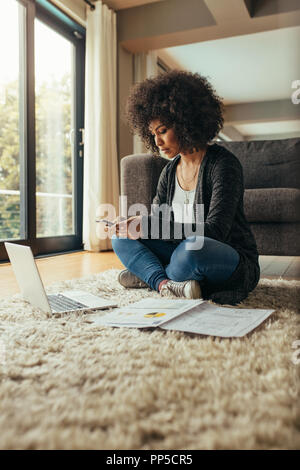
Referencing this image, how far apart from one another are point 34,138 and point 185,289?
2.22 metres

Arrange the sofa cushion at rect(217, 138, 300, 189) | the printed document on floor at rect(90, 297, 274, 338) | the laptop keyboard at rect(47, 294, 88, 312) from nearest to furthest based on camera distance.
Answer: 1. the printed document on floor at rect(90, 297, 274, 338)
2. the laptop keyboard at rect(47, 294, 88, 312)
3. the sofa cushion at rect(217, 138, 300, 189)

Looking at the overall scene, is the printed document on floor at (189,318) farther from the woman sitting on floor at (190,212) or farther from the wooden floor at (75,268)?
the wooden floor at (75,268)

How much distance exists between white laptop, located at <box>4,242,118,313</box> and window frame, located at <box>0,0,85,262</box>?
5.12 feet

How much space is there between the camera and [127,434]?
0.51 meters

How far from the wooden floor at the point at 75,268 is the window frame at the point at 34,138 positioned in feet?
0.69

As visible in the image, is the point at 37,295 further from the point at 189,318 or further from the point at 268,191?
the point at 268,191

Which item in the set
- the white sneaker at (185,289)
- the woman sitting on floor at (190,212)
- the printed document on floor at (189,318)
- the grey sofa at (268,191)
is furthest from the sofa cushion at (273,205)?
the printed document on floor at (189,318)

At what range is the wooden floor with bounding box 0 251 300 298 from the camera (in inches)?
76.0

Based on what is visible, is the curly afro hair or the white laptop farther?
the curly afro hair

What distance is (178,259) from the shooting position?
132 centimetres

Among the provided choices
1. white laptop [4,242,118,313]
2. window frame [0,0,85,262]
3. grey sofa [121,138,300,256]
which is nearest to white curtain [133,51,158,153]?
window frame [0,0,85,262]

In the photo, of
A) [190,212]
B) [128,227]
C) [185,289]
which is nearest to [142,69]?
[190,212]

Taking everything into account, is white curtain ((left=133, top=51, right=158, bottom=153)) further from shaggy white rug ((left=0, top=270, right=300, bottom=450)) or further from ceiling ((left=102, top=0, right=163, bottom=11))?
shaggy white rug ((left=0, top=270, right=300, bottom=450))
